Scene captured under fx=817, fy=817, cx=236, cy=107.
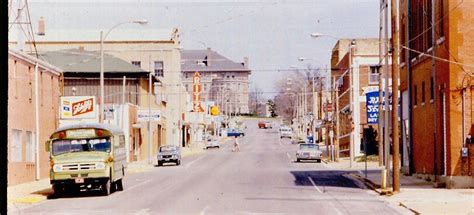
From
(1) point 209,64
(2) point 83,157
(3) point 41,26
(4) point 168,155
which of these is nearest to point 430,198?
(2) point 83,157

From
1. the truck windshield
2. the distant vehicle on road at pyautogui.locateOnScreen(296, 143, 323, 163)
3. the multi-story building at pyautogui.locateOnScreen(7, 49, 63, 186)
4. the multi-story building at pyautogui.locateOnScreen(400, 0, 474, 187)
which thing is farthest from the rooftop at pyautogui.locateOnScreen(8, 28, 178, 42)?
the truck windshield

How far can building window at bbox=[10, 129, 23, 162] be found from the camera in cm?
3631

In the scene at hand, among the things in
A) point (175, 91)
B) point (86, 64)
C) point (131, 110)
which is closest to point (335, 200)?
point (131, 110)

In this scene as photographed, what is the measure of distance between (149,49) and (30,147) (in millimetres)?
55313

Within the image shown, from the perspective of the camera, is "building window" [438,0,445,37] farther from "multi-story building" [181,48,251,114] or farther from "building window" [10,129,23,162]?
"multi-story building" [181,48,251,114]

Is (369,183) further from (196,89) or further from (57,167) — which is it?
(196,89)

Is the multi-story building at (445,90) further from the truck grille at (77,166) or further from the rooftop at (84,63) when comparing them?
the rooftop at (84,63)

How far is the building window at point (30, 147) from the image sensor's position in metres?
39.6

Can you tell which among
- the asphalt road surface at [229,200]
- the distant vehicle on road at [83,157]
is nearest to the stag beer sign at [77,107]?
the asphalt road surface at [229,200]

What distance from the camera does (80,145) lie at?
1190 inches

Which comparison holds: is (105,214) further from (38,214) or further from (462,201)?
(462,201)

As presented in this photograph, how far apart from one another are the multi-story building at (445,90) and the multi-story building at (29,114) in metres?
17.8

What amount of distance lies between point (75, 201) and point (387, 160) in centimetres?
1321

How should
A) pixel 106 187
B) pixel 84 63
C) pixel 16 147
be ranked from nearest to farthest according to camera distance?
pixel 106 187, pixel 16 147, pixel 84 63
